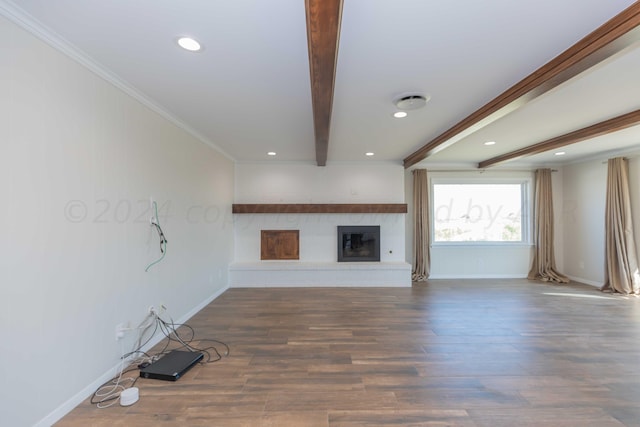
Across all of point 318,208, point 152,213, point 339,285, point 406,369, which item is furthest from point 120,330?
point 318,208

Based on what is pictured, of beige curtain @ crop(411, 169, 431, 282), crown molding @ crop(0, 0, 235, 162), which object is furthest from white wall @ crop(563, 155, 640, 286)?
crown molding @ crop(0, 0, 235, 162)

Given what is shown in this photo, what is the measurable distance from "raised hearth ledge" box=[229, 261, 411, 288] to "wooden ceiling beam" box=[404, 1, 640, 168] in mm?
2907

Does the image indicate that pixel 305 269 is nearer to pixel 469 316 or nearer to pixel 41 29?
pixel 469 316

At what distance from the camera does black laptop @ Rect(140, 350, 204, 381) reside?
2.08 meters

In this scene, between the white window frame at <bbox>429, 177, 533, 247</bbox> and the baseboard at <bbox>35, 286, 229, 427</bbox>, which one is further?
the white window frame at <bbox>429, 177, 533, 247</bbox>

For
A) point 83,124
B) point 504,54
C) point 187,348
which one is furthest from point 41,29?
point 504,54

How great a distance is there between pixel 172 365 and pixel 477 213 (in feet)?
18.7

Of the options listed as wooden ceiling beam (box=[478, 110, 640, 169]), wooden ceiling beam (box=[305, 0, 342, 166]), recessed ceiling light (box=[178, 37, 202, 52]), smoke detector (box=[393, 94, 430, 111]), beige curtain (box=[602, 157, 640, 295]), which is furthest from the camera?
beige curtain (box=[602, 157, 640, 295])

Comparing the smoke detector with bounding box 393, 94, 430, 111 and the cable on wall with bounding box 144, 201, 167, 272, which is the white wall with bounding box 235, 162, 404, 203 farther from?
the smoke detector with bounding box 393, 94, 430, 111

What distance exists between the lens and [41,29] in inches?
59.9

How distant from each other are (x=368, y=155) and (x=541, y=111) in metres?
2.40

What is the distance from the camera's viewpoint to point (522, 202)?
5.60 metres

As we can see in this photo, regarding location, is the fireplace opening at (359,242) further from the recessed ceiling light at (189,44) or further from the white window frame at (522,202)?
the recessed ceiling light at (189,44)

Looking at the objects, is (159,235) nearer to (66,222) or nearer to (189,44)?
(66,222)
